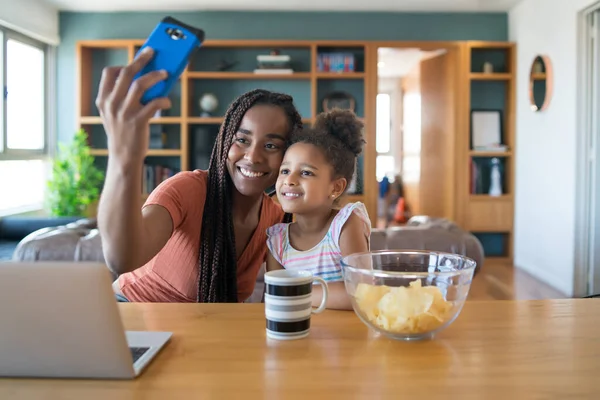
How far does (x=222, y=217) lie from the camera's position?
60.9 inches

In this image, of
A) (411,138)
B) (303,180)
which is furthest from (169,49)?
(411,138)

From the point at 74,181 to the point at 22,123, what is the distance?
2.49 ft

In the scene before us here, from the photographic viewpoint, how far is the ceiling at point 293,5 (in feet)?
19.2

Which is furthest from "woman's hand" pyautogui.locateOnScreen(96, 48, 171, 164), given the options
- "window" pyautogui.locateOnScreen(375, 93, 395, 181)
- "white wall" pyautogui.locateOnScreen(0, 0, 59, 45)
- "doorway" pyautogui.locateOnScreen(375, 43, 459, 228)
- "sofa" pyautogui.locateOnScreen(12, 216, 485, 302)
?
"window" pyautogui.locateOnScreen(375, 93, 395, 181)

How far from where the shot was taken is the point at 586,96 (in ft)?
14.5

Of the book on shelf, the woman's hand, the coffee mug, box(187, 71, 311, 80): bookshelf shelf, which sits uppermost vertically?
the book on shelf

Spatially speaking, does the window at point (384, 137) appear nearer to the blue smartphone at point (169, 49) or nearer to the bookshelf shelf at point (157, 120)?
the bookshelf shelf at point (157, 120)

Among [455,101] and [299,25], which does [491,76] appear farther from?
[299,25]

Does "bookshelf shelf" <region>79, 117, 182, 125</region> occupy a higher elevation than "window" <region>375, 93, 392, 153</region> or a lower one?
lower

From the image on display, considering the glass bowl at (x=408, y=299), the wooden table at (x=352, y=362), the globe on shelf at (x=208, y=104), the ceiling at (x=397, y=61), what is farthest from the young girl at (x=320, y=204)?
the ceiling at (x=397, y=61)

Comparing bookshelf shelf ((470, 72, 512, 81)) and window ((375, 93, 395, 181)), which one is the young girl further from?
window ((375, 93, 395, 181))

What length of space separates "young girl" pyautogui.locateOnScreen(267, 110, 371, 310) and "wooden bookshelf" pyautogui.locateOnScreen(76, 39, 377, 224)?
4426mm

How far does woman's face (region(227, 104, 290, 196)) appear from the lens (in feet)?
5.08

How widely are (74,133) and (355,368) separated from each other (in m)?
6.22
